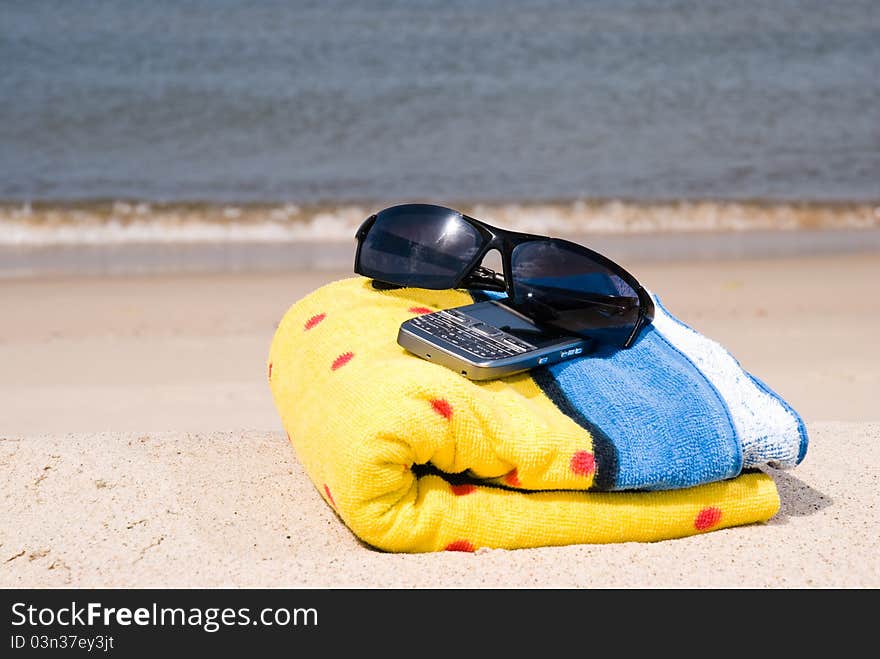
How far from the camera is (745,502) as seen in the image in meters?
2.12

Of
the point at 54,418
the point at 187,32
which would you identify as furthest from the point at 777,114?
the point at 54,418

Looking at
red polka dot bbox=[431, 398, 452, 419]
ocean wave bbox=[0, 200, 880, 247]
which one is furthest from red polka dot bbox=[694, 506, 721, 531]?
ocean wave bbox=[0, 200, 880, 247]

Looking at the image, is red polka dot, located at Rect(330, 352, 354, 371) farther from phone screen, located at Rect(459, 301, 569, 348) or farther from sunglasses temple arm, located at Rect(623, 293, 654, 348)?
sunglasses temple arm, located at Rect(623, 293, 654, 348)

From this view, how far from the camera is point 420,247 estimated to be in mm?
2449

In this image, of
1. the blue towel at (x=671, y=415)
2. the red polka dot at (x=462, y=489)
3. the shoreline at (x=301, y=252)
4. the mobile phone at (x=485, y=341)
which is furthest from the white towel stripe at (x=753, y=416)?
the shoreline at (x=301, y=252)

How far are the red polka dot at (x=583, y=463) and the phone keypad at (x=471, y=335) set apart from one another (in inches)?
10.4

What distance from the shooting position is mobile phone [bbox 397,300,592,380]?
2.04 metres

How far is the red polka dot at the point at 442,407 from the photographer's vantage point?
→ 1873 mm

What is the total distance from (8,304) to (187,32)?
7.53 m

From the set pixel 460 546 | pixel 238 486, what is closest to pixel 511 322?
pixel 460 546

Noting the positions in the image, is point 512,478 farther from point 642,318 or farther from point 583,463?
point 642,318

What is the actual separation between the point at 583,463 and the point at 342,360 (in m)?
0.54

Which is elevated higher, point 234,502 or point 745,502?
point 745,502

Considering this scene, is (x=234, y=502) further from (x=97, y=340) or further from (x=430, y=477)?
(x=97, y=340)
